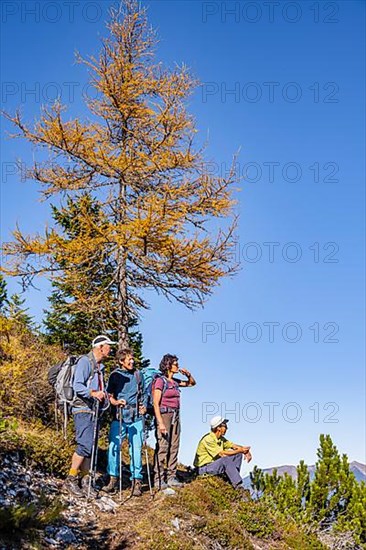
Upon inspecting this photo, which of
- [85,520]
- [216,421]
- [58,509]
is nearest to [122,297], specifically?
[216,421]

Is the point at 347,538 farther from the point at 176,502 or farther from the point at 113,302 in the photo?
the point at 113,302

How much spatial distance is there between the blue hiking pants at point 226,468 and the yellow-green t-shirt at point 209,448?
118 millimetres

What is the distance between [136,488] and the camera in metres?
8.70

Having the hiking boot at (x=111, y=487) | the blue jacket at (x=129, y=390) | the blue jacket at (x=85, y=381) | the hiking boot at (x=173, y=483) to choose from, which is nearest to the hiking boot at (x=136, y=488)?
the hiking boot at (x=111, y=487)

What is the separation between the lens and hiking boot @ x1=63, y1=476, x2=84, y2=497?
25.7 feet

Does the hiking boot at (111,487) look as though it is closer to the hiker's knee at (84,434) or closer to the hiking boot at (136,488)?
the hiking boot at (136,488)

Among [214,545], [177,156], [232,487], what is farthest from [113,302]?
[214,545]

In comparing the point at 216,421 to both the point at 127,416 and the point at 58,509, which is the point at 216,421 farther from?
the point at 58,509

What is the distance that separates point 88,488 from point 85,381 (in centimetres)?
141

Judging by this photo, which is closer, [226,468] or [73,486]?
[73,486]

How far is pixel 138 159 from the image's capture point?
13.4m

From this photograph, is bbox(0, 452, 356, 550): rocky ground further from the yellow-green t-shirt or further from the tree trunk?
the tree trunk

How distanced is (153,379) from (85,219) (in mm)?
4605

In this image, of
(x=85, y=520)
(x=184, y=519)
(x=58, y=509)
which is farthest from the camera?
(x=184, y=519)
